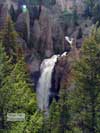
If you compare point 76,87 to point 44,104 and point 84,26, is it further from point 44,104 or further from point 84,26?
point 84,26

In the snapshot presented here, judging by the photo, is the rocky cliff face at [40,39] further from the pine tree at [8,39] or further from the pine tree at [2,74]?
the pine tree at [2,74]

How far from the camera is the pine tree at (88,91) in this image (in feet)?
106

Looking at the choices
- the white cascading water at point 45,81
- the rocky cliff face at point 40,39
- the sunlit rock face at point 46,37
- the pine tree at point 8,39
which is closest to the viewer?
the pine tree at point 8,39

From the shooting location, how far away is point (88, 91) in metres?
32.8

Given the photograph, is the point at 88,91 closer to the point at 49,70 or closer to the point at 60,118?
the point at 60,118

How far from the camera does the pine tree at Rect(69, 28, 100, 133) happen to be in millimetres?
32438

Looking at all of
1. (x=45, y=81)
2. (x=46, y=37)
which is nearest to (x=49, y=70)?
(x=45, y=81)

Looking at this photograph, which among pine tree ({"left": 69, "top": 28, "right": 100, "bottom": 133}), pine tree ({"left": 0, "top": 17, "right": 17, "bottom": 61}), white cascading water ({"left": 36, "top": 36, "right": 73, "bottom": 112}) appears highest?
pine tree ({"left": 0, "top": 17, "right": 17, "bottom": 61})

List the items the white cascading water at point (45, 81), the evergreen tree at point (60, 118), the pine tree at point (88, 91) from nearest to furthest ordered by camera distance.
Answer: the pine tree at point (88, 91) < the evergreen tree at point (60, 118) < the white cascading water at point (45, 81)

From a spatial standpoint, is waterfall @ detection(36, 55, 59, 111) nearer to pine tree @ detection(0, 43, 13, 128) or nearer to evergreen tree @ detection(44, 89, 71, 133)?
evergreen tree @ detection(44, 89, 71, 133)

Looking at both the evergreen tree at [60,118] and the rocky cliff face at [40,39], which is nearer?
the evergreen tree at [60,118]

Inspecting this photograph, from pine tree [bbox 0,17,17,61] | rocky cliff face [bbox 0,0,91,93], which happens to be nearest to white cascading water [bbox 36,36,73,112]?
rocky cliff face [bbox 0,0,91,93]

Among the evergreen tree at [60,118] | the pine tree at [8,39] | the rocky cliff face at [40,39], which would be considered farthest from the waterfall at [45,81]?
the evergreen tree at [60,118]

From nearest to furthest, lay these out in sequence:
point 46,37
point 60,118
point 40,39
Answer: point 60,118 → point 40,39 → point 46,37
